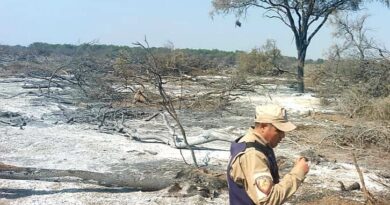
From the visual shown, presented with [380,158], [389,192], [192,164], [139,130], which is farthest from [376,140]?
[139,130]

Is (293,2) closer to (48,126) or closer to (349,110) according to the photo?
(349,110)

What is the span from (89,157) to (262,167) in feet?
19.9

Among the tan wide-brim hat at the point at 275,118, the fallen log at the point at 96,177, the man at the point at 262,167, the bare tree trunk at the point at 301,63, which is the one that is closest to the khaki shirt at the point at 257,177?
the man at the point at 262,167

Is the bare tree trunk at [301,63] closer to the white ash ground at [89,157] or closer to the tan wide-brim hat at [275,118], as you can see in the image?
the white ash ground at [89,157]

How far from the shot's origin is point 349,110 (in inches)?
557

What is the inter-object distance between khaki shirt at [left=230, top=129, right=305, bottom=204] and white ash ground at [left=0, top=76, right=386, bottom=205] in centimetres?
346

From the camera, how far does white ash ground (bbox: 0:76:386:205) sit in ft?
20.5

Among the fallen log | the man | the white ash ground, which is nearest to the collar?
the man

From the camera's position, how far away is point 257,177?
8.73ft

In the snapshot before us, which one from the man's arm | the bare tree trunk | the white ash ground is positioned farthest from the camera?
the bare tree trunk

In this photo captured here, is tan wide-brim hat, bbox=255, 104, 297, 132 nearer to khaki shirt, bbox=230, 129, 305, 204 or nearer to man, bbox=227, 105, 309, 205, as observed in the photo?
man, bbox=227, 105, 309, 205

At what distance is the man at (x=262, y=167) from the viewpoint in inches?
105

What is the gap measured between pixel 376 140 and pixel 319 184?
3288 millimetres

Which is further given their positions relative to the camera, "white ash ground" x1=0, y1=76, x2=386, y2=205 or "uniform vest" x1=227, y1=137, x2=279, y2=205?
"white ash ground" x1=0, y1=76, x2=386, y2=205
